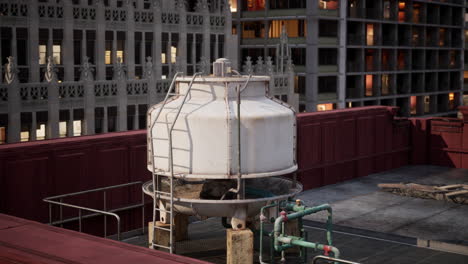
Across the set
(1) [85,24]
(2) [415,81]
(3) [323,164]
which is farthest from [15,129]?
(2) [415,81]

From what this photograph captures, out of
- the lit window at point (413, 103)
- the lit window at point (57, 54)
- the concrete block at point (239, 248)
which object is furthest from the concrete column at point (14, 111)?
the lit window at point (413, 103)

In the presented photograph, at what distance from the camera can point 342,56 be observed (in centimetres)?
8381

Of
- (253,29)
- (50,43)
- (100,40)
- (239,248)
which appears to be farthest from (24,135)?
(253,29)

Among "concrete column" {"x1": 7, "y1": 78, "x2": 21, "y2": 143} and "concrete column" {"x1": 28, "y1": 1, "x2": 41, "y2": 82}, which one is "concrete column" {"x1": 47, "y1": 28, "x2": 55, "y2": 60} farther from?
"concrete column" {"x1": 7, "y1": 78, "x2": 21, "y2": 143}

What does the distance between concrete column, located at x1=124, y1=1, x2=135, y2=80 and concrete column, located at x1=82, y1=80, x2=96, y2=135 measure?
927 centimetres

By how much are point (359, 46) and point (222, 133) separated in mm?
72804

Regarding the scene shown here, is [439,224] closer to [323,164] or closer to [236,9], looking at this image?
[323,164]

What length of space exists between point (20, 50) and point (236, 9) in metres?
45.7

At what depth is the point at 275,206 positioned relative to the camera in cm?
1622

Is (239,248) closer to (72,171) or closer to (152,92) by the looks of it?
(72,171)

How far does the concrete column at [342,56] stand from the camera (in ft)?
273

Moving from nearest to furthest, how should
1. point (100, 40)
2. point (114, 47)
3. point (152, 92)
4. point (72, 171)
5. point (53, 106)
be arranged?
1. point (72, 171)
2. point (53, 106)
3. point (152, 92)
4. point (100, 40)
5. point (114, 47)

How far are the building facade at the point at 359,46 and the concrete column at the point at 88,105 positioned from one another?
4141cm

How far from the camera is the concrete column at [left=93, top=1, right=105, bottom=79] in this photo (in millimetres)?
49531
